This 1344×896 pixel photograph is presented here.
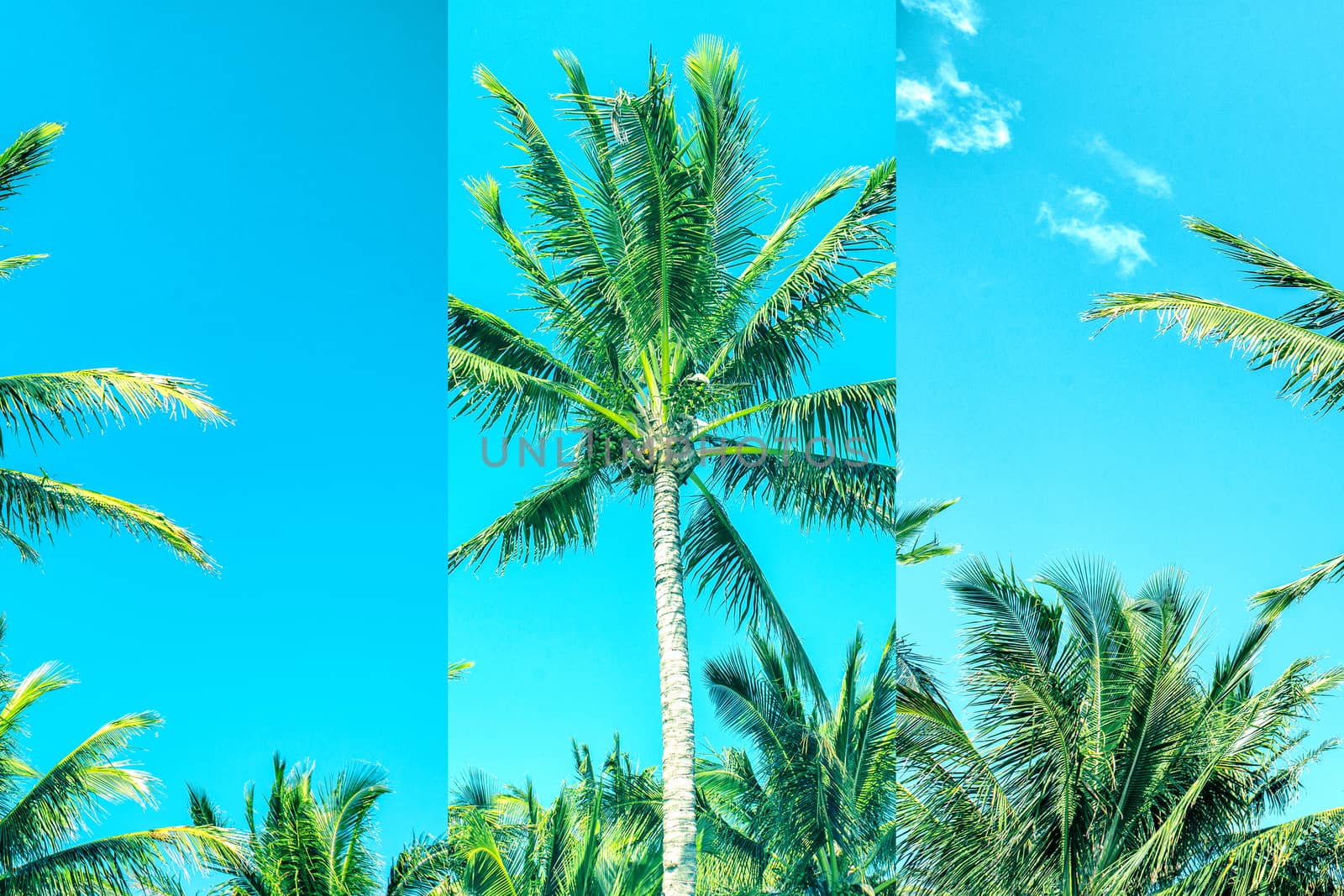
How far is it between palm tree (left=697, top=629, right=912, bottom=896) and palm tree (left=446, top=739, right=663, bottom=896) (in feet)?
1.55

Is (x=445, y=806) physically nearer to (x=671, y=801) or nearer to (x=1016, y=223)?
(x=671, y=801)

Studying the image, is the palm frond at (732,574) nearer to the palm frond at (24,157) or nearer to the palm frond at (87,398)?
the palm frond at (87,398)

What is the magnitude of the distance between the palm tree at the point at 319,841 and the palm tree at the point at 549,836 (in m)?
2.20

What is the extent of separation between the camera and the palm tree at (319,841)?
8961mm

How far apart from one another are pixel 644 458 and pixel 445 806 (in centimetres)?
207

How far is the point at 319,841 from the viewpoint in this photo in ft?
30.2

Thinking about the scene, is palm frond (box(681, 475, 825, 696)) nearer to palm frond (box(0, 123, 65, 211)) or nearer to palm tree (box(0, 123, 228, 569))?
palm tree (box(0, 123, 228, 569))

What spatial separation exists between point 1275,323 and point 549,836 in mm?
5405

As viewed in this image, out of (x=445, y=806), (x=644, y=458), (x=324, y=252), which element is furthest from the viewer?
(x=324, y=252)

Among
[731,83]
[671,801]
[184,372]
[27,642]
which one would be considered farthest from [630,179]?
[184,372]

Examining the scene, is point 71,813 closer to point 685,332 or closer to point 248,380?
point 685,332

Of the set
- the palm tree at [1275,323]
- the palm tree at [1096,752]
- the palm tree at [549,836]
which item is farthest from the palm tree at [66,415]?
the palm tree at [1275,323]

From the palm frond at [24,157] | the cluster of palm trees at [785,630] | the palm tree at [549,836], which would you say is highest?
the palm frond at [24,157]

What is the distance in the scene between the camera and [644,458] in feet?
24.9
